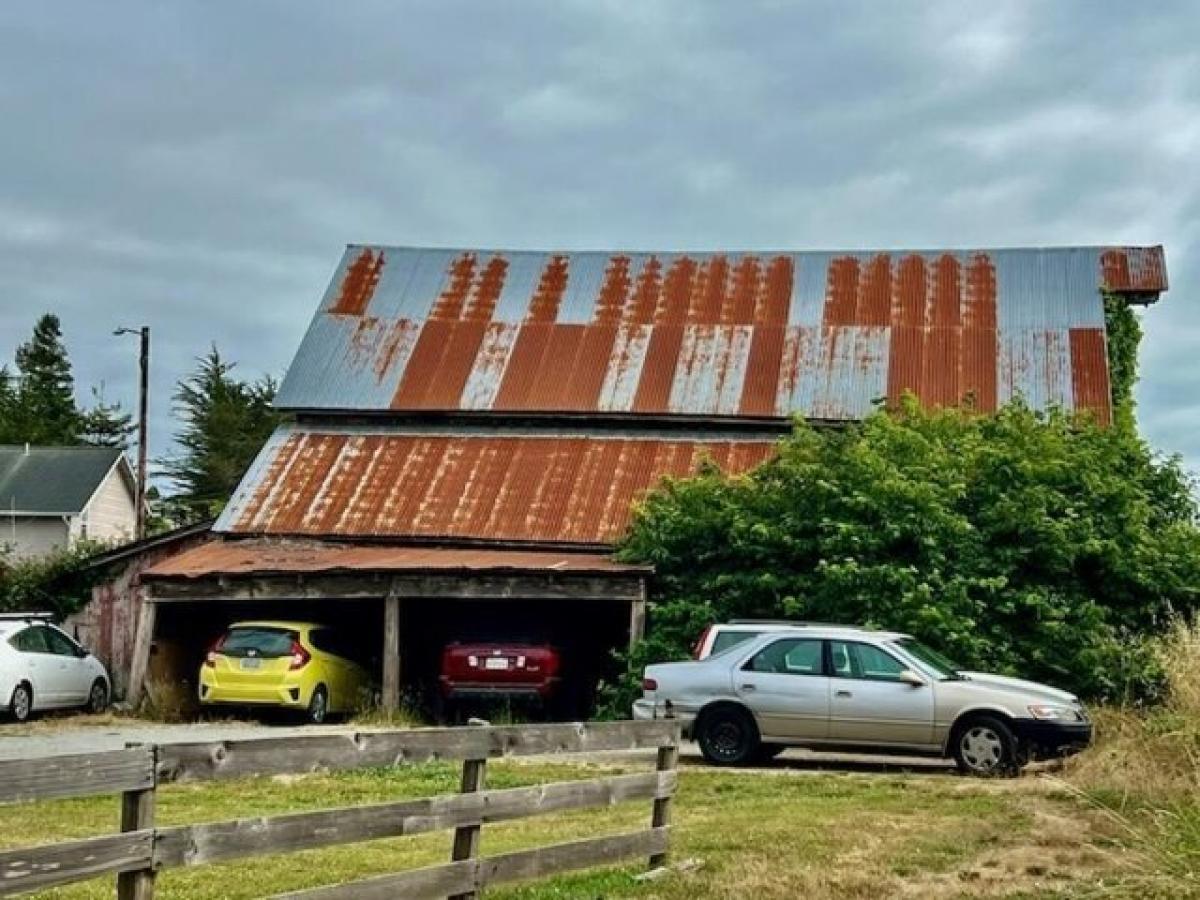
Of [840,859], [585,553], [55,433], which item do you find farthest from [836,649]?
[55,433]

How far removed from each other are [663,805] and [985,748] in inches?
276

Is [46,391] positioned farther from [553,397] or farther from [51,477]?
[553,397]

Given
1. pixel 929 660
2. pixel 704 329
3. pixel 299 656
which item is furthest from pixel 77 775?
pixel 704 329

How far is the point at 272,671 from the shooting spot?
21.4 meters

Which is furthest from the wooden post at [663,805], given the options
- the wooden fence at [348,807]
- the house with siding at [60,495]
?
the house with siding at [60,495]

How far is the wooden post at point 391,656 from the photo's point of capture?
22.4m

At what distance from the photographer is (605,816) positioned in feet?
38.0

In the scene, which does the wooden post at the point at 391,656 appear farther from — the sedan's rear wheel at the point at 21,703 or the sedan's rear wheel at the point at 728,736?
the sedan's rear wheel at the point at 728,736

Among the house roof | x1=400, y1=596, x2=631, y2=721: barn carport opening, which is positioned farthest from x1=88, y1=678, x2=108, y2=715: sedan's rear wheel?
the house roof

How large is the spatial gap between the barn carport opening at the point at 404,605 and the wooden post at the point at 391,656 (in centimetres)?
2

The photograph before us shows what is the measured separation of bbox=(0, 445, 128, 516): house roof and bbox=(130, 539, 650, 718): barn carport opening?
24.1 m

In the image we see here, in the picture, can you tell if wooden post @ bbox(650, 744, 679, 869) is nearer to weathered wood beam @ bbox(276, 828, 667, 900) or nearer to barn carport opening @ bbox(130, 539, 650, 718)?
weathered wood beam @ bbox(276, 828, 667, 900)

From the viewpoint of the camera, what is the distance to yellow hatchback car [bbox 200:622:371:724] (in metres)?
21.3

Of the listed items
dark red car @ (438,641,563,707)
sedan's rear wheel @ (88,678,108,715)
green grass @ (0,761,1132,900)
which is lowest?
green grass @ (0,761,1132,900)
